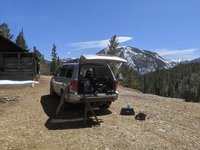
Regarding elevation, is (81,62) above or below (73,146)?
above

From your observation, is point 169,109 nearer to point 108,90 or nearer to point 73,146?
point 108,90

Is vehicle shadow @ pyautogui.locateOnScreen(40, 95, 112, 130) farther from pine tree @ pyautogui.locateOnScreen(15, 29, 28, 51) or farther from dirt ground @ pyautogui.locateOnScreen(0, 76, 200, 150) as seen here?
pine tree @ pyautogui.locateOnScreen(15, 29, 28, 51)

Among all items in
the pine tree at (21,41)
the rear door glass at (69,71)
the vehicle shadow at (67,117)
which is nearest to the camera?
the vehicle shadow at (67,117)

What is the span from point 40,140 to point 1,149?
1273mm

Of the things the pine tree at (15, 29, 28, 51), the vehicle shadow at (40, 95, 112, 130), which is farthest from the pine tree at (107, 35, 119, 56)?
the vehicle shadow at (40, 95, 112, 130)

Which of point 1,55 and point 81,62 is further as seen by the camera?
point 1,55

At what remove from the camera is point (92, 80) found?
1399cm

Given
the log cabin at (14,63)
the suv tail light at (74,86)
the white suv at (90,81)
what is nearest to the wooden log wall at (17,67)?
the log cabin at (14,63)

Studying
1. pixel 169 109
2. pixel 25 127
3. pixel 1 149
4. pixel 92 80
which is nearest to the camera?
pixel 1 149

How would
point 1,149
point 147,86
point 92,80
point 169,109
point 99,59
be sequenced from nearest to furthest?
1. point 1,149
2. point 99,59
3. point 92,80
4. point 169,109
5. point 147,86

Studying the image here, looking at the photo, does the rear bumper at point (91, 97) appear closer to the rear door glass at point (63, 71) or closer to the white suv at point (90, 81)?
the white suv at point (90, 81)

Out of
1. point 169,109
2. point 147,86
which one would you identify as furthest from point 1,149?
point 147,86

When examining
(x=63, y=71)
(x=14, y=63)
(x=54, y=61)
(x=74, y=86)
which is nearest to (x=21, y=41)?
(x=54, y=61)

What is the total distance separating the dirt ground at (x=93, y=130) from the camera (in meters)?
9.25
